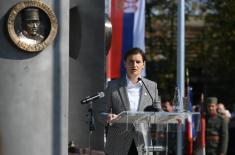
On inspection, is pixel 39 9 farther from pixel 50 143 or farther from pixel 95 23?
pixel 95 23

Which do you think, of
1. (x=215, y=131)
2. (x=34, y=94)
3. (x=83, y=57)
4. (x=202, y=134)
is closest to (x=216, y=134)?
(x=215, y=131)

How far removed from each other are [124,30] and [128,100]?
346 inches

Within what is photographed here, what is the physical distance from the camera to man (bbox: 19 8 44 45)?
8.46 m

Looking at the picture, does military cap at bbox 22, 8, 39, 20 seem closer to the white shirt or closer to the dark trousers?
the white shirt

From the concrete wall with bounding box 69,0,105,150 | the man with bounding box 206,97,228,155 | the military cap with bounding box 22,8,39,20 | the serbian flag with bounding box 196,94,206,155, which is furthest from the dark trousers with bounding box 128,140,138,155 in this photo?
the man with bounding box 206,97,228,155

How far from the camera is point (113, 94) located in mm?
7930

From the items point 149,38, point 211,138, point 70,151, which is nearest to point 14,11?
point 70,151

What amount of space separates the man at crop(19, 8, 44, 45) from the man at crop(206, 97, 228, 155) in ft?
20.9

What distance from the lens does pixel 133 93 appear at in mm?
7934

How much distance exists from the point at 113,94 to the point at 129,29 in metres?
8.69

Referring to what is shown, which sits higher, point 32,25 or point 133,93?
point 32,25

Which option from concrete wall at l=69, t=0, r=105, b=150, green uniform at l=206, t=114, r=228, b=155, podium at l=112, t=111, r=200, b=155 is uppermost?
concrete wall at l=69, t=0, r=105, b=150

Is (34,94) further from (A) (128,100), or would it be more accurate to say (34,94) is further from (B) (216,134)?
(B) (216,134)

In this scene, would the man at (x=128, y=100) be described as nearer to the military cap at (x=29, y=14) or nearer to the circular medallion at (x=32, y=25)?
the circular medallion at (x=32, y=25)
